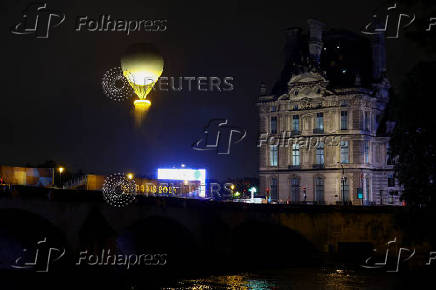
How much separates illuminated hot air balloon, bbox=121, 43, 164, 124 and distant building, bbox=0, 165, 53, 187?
47.2 ft

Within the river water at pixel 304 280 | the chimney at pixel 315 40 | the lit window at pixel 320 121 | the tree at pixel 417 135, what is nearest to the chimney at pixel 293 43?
the chimney at pixel 315 40

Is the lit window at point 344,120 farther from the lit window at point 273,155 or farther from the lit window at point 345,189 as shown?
the lit window at point 273,155

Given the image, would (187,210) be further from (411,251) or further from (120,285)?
(411,251)

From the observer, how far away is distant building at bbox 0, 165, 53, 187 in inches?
1738

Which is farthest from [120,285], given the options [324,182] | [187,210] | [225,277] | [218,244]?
[324,182]

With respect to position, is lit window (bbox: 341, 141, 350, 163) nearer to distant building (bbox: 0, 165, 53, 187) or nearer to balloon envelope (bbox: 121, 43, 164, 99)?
distant building (bbox: 0, 165, 53, 187)

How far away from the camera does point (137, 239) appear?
58.2m

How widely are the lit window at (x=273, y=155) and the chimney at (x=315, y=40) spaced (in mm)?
10575

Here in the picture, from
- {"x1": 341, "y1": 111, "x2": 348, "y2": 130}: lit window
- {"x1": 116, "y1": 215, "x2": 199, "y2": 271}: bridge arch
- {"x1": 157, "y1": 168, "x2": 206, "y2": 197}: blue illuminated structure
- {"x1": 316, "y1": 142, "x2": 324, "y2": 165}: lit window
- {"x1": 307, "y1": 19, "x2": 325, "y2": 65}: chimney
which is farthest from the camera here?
{"x1": 157, "y1": 168, "x2": 206, "y2": 197}: blue illuminated structure

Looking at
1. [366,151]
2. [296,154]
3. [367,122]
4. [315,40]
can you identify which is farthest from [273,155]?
[315,40]

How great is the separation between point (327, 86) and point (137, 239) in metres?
31.5

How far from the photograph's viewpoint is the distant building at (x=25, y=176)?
44156 millimetres

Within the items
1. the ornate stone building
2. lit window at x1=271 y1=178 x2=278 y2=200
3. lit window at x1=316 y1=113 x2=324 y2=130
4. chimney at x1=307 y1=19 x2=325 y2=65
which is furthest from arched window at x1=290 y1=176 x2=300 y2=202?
chimney at x1=307 y1=19 x2=325 y2=65

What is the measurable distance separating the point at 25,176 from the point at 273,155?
41.9 metres
